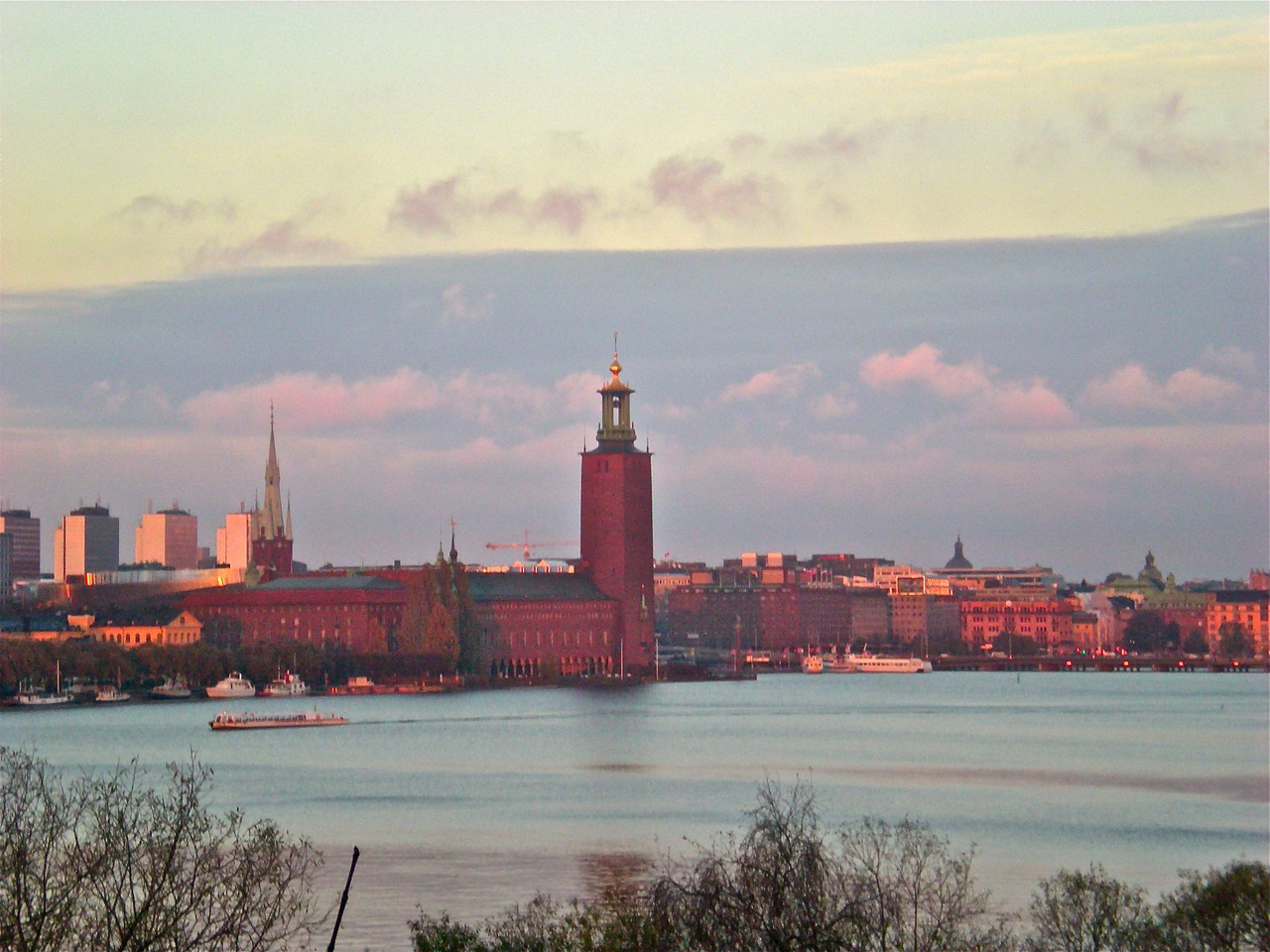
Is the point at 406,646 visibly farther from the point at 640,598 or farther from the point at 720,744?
the point at 720,744

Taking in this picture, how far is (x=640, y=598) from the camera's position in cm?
9731

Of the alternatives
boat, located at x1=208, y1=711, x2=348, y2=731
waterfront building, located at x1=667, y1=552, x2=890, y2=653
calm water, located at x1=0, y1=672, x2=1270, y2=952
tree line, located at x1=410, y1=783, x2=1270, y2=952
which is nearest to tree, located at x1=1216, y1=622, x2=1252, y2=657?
waterfront building, located at x1=667, y1=552, x2=890, y2=653

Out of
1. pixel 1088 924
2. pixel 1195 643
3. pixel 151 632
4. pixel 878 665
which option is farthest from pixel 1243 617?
pixel 1088 924

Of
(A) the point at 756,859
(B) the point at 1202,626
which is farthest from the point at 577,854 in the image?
(B) the point at 1202,626

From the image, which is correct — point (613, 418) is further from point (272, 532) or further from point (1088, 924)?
point (1088, 924)

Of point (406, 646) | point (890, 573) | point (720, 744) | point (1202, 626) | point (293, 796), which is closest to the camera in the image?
point (293, 796)

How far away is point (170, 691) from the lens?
7231cm

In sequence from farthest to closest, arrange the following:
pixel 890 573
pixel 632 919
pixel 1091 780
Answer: pixel 890 573
pixel 1091 780
pixel 632 919

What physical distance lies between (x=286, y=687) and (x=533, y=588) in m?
20.8

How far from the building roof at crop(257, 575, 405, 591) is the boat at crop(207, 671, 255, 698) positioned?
17378 millimetres

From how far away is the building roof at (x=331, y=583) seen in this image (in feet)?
308

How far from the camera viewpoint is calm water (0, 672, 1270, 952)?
2969cm

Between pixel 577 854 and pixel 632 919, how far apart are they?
14.3 meters

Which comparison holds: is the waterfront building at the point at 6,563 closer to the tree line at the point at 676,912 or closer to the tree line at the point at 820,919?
the tree line at the point at 676,912
